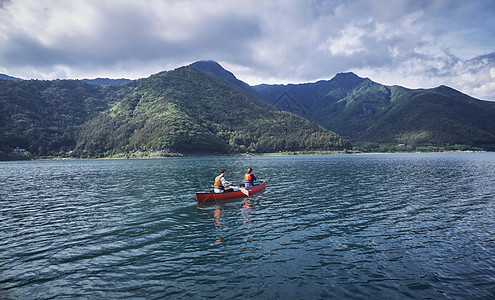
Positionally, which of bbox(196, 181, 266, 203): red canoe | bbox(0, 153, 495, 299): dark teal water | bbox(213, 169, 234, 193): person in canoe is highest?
bbox(213, 169, 234, 193): person in canoe

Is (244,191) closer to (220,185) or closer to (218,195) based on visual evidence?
(220,185)

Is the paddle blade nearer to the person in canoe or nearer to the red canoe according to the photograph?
the red canoe

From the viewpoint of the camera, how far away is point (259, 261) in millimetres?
15102

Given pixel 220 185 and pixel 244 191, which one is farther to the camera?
pixel 244 191

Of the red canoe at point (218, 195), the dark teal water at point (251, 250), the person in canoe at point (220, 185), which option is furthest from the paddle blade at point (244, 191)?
the dark teal water at point (251, 250)

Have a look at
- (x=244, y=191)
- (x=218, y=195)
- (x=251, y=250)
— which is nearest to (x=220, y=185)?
(x=218, y=195)

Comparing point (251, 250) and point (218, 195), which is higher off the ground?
point (218, 195)

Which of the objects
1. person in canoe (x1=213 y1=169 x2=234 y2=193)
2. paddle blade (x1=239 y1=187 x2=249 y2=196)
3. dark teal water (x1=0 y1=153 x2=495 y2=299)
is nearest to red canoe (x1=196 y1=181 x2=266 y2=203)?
paddle blade (x1=239 y1=187 x2=249 y2=196)

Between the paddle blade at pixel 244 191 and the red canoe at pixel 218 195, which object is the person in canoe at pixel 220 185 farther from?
the paddle blade at pixel 244 191

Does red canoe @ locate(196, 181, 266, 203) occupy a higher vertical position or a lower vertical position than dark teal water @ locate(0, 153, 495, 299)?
higher

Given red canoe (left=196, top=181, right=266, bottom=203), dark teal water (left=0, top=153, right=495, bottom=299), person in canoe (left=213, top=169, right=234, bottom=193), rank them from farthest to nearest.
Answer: person in canoe (left=213, top=169, right=234, bottom=193), red canoe (left=196, top=181, right=266, bottom=203), dark teal water (left=0, top=153, right=495, bottom=299)

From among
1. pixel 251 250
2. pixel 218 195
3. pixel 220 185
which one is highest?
pixel 220 185

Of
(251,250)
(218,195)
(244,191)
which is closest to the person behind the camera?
(251,250)

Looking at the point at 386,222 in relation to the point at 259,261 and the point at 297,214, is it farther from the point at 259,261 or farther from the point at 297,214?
the point at 259,261
